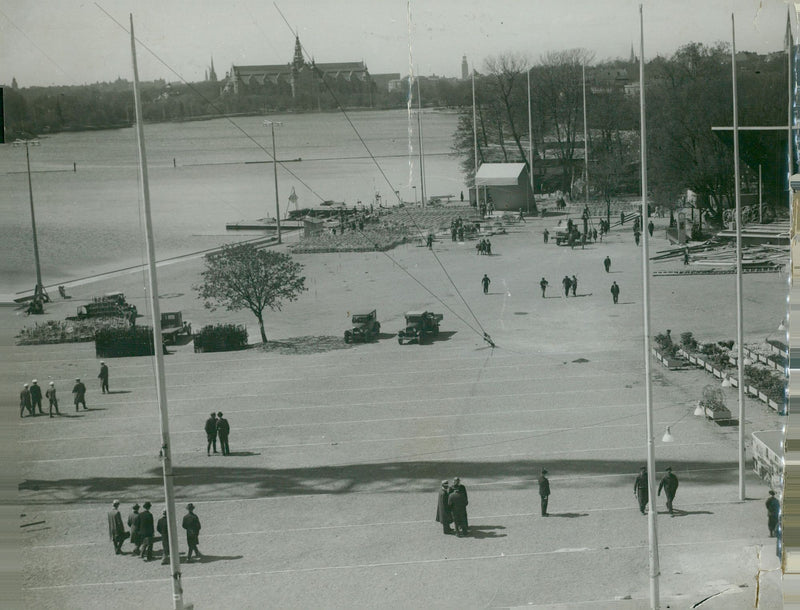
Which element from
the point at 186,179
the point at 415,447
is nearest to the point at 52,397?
the point at 186,179

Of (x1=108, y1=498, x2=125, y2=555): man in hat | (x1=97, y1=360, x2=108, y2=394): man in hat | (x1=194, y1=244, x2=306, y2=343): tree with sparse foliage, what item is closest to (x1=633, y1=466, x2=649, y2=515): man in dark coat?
(x1=108, y1=498, x2=125, y2=555): man in hat

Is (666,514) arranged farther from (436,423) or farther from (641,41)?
(641,41)

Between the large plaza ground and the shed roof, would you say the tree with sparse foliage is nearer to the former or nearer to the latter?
the large plaza ground

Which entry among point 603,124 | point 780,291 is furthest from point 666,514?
point 603,124

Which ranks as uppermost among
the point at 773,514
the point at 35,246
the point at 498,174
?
the point at 498,174

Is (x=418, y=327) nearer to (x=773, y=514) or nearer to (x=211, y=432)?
(x=211, y=432)
